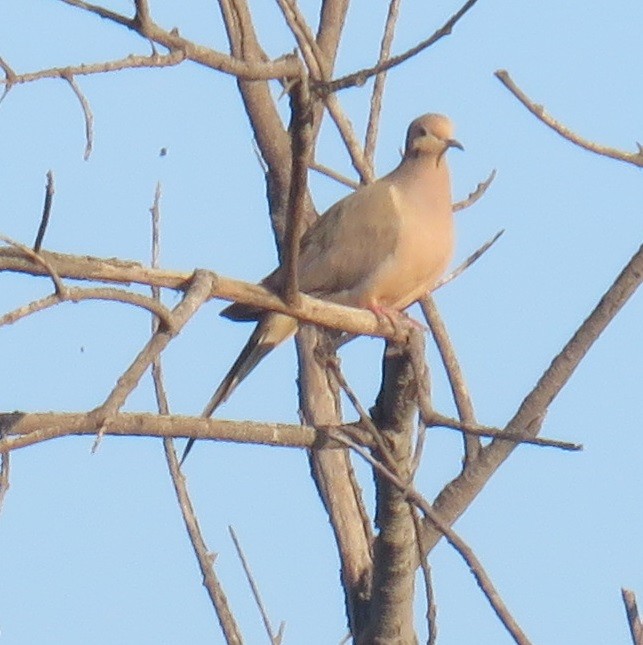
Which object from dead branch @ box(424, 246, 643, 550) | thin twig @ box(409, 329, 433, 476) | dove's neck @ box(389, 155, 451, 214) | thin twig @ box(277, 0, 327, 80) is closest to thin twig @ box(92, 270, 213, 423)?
thin twig @ box(277, 0, 327, 80)

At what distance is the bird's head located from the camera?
518 cm

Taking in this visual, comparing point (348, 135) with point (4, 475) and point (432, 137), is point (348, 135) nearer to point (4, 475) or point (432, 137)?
point (432, 137)

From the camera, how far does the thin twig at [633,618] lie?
110 inches

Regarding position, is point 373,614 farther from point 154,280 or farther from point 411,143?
point 411,143

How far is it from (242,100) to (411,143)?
2.56 feet

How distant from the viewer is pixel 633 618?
2799mm

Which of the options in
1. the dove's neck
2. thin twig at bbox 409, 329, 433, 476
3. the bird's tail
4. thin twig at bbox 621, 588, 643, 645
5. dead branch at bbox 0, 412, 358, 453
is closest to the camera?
thin twig at bbox 621, 588, 643, 645

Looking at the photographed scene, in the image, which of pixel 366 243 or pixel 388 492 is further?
pixel 366 243

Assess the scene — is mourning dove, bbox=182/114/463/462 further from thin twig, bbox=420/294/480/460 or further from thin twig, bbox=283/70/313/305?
thin twig, bbox=283/70/313/305

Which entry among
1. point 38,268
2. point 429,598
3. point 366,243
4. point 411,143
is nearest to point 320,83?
point 38,268

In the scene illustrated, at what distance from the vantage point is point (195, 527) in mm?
4055

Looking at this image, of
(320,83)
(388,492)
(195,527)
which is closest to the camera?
(320,83)

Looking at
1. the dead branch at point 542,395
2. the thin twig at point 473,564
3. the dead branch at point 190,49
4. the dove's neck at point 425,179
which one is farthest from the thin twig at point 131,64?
the dove's neck at point 425,179

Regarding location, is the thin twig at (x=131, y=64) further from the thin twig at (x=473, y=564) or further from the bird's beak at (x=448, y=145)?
the bird's beak at (x=448, y=145)
